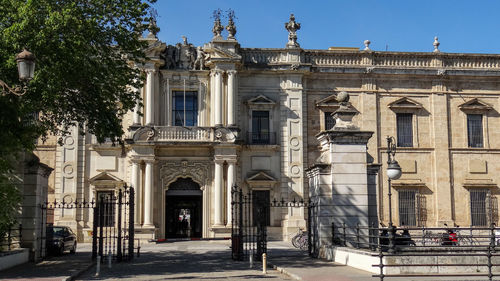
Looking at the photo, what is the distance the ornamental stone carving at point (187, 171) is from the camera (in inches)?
1399

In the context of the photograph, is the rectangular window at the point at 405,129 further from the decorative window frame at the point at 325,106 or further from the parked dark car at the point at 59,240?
the parked dark car at the point at 59,240

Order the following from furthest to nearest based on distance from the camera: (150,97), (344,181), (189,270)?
(150,97) → (344,181) → (189,270)

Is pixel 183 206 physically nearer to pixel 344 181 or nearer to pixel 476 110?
pixel 344 181

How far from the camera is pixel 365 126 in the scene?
37125mm

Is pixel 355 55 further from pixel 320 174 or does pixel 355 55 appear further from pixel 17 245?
pixel 17 245

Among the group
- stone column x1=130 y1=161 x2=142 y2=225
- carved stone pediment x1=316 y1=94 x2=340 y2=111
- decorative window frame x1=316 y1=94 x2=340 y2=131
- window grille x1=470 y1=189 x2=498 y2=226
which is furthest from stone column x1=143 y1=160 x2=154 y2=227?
window grille x1=470 y1=189 x2=498 y2=226

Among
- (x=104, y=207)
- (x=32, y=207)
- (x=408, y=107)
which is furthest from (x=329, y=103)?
(x=32, y=207)

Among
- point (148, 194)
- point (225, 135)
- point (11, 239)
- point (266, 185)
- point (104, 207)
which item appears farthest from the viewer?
point (266, 185)

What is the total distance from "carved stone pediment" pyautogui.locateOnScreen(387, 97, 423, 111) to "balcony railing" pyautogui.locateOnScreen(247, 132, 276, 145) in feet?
25.3

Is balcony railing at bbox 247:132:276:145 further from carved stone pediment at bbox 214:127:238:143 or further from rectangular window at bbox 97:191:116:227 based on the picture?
rectangular window at bbox 97:191:116:227

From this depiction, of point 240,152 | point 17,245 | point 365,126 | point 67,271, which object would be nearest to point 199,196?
point 240,152

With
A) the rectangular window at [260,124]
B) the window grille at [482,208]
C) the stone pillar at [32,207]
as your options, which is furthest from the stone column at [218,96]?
the window grille at [482,208]

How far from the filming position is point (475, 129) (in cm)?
3791

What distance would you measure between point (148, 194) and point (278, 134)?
8581 millimetres
